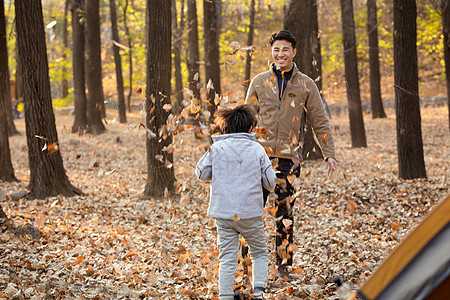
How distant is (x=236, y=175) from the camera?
4.05 m

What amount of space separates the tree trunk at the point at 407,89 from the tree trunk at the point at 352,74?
6.58 meters

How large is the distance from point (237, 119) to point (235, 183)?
21.9 inches

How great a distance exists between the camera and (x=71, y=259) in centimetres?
615

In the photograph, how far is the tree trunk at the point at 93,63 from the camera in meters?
20.0

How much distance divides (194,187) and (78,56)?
40.1ft

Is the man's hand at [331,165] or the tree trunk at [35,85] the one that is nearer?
the man's hand at [331,165]

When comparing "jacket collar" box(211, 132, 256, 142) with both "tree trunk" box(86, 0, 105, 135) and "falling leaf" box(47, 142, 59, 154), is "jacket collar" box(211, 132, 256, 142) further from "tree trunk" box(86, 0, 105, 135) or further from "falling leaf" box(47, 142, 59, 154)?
"tree trunk" box(86, 0, 105, 135)

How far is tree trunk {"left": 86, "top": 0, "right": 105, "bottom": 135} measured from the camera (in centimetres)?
1998

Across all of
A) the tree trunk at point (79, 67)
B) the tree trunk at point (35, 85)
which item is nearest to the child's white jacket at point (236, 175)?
the tree trunk at point (35, 85)

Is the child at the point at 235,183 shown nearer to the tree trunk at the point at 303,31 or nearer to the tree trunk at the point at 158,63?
the tree trunk at the point at 158,63

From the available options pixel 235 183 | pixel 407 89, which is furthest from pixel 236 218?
pixel 407 89

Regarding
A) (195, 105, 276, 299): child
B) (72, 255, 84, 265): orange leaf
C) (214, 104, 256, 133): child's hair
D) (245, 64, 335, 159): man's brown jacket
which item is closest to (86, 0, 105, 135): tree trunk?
(72, 255, 84, 265): orange leaf

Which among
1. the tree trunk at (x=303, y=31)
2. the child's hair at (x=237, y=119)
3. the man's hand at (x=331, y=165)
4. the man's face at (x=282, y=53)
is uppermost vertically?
the tree trunk at (x=303, y=31)

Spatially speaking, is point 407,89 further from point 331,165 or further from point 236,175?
point 236,175
